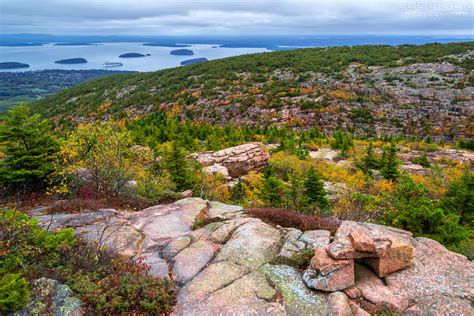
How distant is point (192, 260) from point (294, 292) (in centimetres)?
247

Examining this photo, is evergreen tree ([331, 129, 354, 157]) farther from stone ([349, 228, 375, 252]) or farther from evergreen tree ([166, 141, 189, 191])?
stone ([349, 228, 375, 252])

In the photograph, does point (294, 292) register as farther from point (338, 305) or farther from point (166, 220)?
point (166, 220)

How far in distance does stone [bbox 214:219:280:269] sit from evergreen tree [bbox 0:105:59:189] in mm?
8685

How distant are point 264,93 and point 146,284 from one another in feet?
128

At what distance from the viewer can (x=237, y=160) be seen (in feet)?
64.0

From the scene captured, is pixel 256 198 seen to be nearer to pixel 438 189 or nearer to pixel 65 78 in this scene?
pixel 438 189

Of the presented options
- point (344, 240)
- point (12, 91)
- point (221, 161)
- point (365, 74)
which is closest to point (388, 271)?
point (344, 240)

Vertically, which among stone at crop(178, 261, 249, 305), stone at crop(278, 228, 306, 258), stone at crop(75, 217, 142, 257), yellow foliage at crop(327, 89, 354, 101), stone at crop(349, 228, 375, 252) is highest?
yellow foliage at crop(327, 89, 354, 101)

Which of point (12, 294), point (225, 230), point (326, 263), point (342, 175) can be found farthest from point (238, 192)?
point (12, 294)

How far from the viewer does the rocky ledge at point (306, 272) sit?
527 cm

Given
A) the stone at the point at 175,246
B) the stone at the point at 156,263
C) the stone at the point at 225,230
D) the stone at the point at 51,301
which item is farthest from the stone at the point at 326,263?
the stone at the point at 51,301

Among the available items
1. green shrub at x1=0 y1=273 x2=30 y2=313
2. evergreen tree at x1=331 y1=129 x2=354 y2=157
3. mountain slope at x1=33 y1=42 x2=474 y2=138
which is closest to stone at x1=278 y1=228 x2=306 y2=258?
green shrub at x1=0 y1=273 x2=30 y2=313

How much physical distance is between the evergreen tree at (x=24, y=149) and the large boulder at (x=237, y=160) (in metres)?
8.50

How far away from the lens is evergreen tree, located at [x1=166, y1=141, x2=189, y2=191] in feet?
47.9
